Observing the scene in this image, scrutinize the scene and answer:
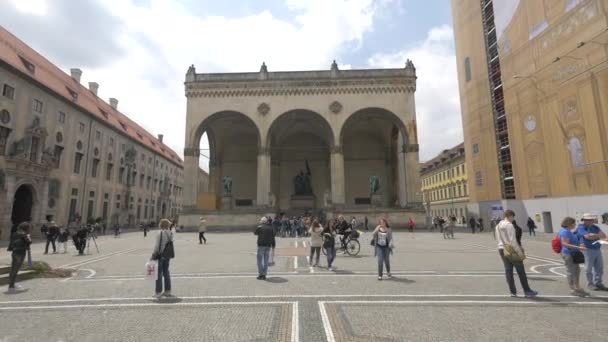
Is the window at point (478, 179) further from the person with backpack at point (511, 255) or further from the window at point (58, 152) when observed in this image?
the window at point (58, 152)

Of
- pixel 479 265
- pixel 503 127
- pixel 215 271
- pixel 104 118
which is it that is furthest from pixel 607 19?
pixel 104 118

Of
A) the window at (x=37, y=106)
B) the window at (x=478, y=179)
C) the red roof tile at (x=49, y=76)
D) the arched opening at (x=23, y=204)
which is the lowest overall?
the arched opening at (x=23, y=204)

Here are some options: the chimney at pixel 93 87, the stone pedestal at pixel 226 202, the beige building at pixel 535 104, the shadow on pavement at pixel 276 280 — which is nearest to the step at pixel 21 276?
the shadow on pavement at pixel 276 280

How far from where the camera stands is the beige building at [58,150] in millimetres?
24578

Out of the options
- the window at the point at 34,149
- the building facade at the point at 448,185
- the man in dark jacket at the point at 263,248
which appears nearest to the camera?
the man in dark jacket at the point at 263,248

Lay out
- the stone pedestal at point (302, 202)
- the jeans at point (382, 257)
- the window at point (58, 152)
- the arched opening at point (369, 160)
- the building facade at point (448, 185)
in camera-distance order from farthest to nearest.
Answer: the building facade at point (448, 185) → the arched opening at point (369, 160) → the stone pedestal at point (302, 202) → the window at point (58, 152) → the jeans at point (382, 257)

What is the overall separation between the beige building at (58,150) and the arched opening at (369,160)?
99.5ft

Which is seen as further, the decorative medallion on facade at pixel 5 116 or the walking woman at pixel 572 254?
the decorative medallion on facade at pixel 5 116

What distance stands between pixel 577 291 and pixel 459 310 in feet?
10.2

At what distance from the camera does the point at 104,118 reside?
38594 millimetres

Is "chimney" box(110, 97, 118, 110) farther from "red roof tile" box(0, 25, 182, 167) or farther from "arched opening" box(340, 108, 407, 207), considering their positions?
"arched opening" box(340, 108, 407, 207)

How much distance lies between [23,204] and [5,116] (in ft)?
26.1

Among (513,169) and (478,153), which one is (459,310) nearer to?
(513,169)

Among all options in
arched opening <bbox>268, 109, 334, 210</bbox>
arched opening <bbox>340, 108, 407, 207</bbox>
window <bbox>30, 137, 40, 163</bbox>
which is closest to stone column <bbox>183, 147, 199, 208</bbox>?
arched opening <bbox>268, 109, 334, 210</bbox>
